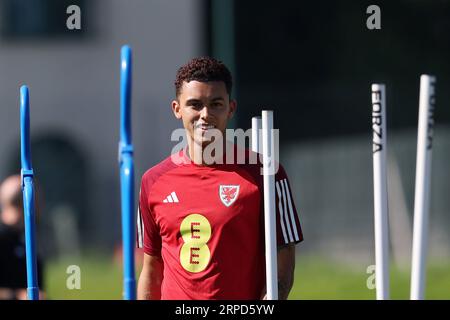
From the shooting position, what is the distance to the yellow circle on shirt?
16.6ft

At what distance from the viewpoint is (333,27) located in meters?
28.7

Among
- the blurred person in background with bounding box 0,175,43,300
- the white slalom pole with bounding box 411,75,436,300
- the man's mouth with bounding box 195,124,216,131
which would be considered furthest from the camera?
the blurred person in background with bounding box 0,175,43,300

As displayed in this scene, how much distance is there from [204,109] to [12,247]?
2928 mm

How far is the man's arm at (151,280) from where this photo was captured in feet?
17.7

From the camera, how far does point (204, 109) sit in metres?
5.01

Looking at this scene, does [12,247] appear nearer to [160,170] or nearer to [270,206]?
[160,170]

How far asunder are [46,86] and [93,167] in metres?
2.81

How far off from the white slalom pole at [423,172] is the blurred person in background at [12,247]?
3786mm

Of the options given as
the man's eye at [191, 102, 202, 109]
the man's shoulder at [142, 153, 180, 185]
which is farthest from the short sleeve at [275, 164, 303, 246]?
the man's shoulder at [142, 153, 180, 185]

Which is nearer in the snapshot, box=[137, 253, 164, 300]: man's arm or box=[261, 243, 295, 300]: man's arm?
box=[261, 243, 295, 300]: man's arm

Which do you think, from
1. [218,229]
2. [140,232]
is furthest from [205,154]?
[140,232]

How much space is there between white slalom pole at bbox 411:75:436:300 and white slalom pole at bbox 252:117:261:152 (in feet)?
3.30

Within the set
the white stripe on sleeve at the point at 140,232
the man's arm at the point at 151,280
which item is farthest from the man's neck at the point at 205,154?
the man's arm at the point at 151,280

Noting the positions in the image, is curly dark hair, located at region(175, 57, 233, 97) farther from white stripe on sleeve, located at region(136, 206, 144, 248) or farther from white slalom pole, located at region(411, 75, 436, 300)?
white slalom pole, located at region(411, 75, 436, 300)
